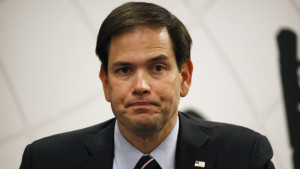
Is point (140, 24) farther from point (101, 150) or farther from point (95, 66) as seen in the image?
point (95, 66)

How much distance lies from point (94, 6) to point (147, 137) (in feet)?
4.73

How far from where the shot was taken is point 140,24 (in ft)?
Answer: 5.64

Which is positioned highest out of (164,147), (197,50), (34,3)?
(34,3)

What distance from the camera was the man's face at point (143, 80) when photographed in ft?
5.29

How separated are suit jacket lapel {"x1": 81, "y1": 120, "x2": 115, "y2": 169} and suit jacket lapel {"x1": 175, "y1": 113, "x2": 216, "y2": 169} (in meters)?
0.36

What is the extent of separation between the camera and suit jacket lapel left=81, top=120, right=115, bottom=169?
1854 mm

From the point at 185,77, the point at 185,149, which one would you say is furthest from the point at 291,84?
the point at 185,149

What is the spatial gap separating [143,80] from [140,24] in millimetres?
288

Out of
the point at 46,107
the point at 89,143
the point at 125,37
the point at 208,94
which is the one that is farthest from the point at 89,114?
the point at 125,37

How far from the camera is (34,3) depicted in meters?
2.77

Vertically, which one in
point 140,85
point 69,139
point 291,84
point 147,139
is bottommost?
point 291,84

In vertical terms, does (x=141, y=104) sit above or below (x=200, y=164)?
above

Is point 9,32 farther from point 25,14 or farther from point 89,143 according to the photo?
point 89,143

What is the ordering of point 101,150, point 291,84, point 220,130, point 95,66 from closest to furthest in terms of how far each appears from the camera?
point 101,150
point 220,130
point 95,66
point 291,84
